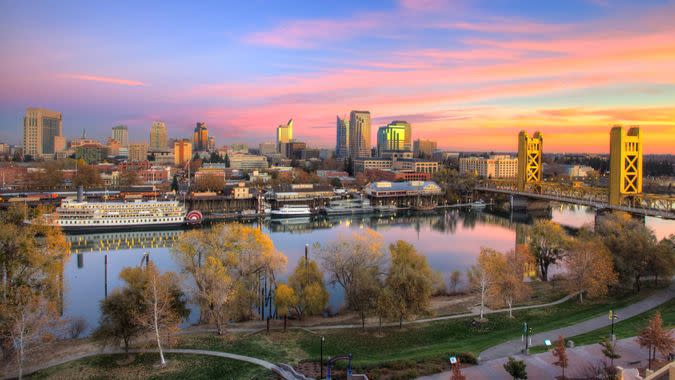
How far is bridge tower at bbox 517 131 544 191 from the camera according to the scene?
46.2 meters

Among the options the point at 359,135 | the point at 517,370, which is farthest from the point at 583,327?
the point at 359,135

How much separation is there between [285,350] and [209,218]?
25.6 m

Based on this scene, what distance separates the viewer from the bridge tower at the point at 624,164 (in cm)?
2938

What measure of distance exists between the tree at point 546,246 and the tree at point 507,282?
3.93 meters

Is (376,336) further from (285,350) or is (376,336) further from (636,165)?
(636,165)

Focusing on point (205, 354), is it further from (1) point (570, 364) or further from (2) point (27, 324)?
(1) point (570, 364)

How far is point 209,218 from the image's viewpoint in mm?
34719

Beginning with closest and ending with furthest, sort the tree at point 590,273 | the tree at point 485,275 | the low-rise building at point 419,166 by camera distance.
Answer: the tree at point 485,275 < the tree at point 590,273 < the low-rise building at point 419,166

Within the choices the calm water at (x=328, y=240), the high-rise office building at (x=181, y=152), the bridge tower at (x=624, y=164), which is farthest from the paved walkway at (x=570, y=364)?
the high-rise office building at (x=181, y=152)

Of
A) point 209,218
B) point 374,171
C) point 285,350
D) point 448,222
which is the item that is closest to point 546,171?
point 374,171

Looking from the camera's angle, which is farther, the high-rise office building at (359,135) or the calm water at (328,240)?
the high-rise office building at (359,135)

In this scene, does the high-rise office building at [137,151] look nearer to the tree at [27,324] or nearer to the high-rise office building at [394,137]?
the high-rise office building at [394,137]

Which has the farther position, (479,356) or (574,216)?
(574,216)

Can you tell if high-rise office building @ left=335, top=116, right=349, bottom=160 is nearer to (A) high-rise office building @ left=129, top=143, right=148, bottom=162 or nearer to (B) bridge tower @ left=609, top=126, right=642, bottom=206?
(A) high-rise office building @ left=129, top=143, right=148, bottom=162
